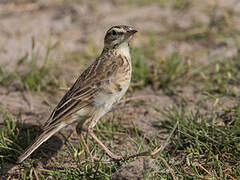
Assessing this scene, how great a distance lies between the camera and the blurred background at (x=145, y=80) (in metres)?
3.98

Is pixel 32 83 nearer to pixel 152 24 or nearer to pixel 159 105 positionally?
pixel 159 105

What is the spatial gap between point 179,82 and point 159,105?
0.67m

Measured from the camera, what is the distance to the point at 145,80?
5781mm

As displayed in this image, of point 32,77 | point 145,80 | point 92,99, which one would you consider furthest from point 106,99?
point 32,77

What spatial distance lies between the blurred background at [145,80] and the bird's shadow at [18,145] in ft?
Result: 0.05

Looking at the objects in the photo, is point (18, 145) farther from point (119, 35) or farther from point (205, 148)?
point (205, 148)

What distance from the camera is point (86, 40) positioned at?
738cm

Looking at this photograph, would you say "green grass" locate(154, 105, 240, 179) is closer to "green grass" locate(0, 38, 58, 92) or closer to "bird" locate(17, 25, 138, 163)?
"bird" locate(17, 25, 138, 163)

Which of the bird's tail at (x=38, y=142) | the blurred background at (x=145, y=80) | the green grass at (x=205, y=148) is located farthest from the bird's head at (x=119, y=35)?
the bird's tail at (x=38, y=142)

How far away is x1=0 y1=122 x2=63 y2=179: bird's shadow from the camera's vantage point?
407cm

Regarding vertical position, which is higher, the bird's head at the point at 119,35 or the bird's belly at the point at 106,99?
the bird's head at the point at 119,35

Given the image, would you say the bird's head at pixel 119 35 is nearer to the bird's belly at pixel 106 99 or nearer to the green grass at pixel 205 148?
the bird's belly at pixel 106 99

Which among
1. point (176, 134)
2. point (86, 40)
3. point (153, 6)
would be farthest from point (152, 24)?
point (176, 134)

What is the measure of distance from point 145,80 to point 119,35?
1.50 metres
